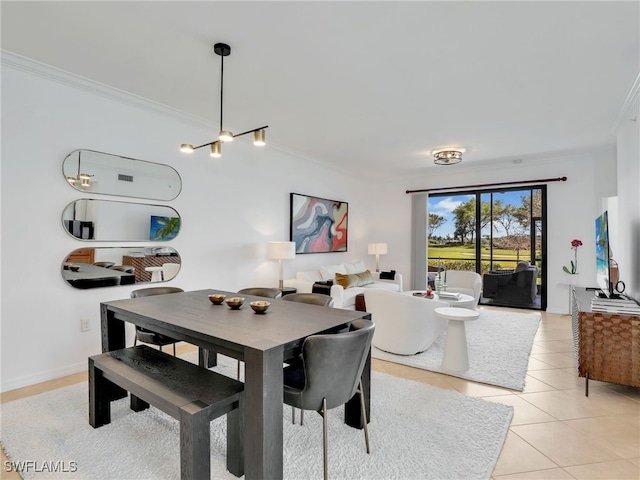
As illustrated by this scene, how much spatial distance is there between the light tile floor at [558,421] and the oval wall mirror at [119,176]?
180 centimetres

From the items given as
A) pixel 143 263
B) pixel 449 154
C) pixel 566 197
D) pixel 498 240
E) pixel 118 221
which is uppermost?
pixel 449 154

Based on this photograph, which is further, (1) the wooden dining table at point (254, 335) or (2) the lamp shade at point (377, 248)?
(2) the lamp shade at point (377, 248)

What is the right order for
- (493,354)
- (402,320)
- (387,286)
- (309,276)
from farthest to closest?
(387,286) < (309,276) < (493,354) < (402,320)

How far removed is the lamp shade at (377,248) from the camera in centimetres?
712

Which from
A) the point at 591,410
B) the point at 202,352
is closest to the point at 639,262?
the point at 591,410

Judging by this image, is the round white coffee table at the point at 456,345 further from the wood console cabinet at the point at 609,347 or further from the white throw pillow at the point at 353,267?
the white throw pillow at the point at 353,267

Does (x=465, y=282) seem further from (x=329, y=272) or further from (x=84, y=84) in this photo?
(x=84, y=84)

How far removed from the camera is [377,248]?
712 cm

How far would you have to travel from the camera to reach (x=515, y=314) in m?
5.66

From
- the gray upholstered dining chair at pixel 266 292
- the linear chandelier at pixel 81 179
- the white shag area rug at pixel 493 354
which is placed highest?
the linear chandelier at pixel 81 179

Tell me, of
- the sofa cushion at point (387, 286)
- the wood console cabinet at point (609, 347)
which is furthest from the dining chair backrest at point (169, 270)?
the wood console cabinet at point (609, 347)

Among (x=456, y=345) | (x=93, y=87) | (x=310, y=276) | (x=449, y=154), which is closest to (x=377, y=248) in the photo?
(x=310, y=276)

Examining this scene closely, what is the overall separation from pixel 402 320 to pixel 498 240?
157 inches

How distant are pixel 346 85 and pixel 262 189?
231 centimetres
